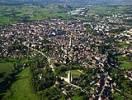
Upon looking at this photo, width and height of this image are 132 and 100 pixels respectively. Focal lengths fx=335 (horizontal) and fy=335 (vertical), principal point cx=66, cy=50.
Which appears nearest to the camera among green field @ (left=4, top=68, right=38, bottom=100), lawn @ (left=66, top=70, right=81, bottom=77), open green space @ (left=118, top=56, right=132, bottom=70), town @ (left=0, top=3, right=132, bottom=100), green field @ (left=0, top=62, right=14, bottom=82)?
green field @ (left=4, top=68, right=38, bottom=100)

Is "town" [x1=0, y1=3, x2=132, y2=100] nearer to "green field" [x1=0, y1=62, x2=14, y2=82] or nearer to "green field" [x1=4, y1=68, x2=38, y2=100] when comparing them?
"green field" [x1=4, y1=68, x2=38, y2=100]

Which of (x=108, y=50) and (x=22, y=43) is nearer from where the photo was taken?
(x=108, y=50)

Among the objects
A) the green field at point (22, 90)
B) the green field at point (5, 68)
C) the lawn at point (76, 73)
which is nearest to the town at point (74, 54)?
the lawn at point (76, 73)

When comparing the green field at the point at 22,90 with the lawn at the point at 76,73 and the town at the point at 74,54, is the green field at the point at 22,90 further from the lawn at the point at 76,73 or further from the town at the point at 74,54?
the lawn at the point at 76,73

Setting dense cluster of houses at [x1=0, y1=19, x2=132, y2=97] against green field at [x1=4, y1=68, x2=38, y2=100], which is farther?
dense cluster of houses at [x1=0, y1=19, x2=132, y2=97]

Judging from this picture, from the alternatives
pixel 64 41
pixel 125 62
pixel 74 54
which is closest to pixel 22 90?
pixel 74 54

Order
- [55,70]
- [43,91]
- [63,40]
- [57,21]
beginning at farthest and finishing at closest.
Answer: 1. [57,21]
2. [63,40]
3. [55,70]
4. [43,91]

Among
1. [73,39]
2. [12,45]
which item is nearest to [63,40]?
[73,39]

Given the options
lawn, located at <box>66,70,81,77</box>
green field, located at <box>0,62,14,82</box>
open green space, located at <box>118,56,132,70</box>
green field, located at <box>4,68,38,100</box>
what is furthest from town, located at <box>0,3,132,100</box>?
green field, located at <box>0,62,14,82</box>

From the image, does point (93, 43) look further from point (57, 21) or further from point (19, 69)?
point (57, 21)
